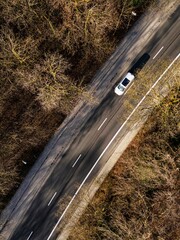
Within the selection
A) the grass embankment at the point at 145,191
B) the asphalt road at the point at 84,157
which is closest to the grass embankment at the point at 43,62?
the asphalt road at the point at 84,157

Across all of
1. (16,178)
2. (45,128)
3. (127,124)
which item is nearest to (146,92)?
(127,124)

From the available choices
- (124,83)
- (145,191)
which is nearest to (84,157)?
(145,191)

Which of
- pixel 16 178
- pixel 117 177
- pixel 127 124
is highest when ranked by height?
pixel 127 124

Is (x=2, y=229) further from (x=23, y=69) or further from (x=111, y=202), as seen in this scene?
(x=23, y=69)

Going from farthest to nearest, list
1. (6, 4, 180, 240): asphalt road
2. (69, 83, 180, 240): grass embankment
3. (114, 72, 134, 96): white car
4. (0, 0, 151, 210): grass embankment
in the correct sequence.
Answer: (114, 72, 134, 96): white car
(6, 4, 180, 240): asphalt road
(0, 0, 151, 210): grass embankment
(69, 83, 180, 240): grass embankment

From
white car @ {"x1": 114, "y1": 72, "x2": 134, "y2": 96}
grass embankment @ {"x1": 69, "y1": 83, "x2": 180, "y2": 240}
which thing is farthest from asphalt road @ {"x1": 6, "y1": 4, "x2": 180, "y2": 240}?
grass embankment @ {"x1": 69, "y1": 83, "x2": 180, "y2": 240}

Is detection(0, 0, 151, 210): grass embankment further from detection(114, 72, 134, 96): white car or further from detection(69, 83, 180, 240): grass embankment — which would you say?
detection(69, 83, 180, 240): grass embankment

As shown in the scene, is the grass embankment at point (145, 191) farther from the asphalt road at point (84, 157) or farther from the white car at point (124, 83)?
the white car at point (124, 83)
